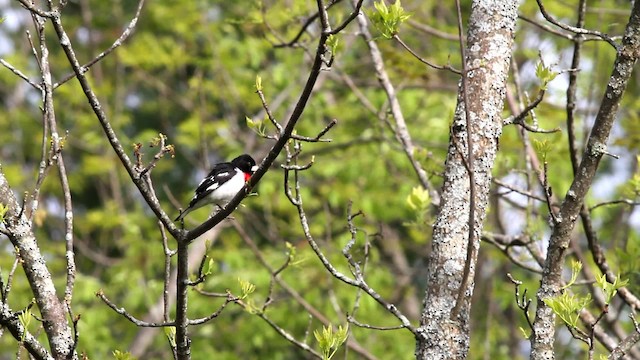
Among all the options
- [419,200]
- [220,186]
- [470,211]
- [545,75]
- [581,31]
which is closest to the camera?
[470,211]

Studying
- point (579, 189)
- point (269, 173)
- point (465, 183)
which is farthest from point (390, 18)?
point (269, 173)

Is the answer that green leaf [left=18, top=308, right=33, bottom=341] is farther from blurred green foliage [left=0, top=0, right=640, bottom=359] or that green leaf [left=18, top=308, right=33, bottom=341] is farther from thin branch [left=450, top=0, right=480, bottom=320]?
blurred green foliage [left=0, top=0, right=640, bottom=359]

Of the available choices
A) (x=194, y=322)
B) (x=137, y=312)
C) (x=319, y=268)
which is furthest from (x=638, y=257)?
(x=137, y=312)

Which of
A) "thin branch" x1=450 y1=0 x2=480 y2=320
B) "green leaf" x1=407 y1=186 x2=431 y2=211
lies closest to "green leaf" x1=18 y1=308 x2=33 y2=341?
"thin branch" x1=450 y1=0 x2=480 y2=320

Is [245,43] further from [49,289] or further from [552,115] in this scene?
[49,289]

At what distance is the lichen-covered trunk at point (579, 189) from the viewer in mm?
3088

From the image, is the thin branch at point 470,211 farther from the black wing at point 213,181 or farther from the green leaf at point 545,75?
the black wing at point 213,181

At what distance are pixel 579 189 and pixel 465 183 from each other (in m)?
0.43

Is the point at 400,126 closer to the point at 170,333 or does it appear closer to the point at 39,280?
the point at 170,333

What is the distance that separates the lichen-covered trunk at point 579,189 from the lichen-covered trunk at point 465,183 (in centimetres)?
29

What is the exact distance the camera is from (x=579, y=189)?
3.16m

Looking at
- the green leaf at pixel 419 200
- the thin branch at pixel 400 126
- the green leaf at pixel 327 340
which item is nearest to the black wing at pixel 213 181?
the thin branch at pixel 400 126

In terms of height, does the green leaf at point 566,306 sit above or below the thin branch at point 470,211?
below

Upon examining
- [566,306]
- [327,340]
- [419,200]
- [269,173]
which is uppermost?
[269,173]
